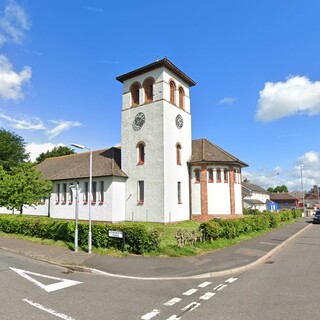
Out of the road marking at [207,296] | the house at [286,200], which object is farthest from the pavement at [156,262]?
the house at [286,200]

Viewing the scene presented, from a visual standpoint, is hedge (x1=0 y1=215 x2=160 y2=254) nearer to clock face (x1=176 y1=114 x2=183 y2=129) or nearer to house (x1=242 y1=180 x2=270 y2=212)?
clock face (x1=176 y1=114 x2=183 y2=129)

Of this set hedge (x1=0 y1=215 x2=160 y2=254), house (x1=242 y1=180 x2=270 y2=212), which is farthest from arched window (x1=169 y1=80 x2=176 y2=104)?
house (x1=242 y1=180 x2=270 y2=212)

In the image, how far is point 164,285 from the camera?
28.7 ft

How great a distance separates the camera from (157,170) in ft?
80.9

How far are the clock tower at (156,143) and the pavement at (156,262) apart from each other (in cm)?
1079

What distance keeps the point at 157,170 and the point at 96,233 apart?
37.1ft

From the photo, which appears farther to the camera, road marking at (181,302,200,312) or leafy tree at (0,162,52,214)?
leafy tree at (0,162,52,214)

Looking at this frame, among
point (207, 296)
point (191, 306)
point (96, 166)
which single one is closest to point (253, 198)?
point (96, 166)

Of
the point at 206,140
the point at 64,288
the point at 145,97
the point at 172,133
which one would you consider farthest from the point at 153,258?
the point at 206,140

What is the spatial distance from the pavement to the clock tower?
35.4 ft

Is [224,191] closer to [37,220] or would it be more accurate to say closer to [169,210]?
[169,210]

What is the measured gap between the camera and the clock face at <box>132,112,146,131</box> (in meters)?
Answer: 26.5

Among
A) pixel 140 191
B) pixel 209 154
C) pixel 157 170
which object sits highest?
pixel 209 154

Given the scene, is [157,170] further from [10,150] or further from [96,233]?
[10,150]
